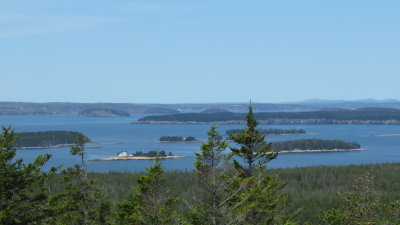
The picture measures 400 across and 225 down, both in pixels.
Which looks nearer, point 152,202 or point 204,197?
point 204,197

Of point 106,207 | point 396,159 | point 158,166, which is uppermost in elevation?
point 158,166

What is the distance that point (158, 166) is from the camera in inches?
809

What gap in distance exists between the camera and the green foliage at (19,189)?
1666 cm

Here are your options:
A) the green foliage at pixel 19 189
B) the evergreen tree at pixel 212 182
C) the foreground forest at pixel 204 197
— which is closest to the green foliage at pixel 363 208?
the foreground forest at pixel 204 197

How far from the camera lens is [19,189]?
56.7 feet

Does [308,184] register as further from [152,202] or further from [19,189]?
[19,189]

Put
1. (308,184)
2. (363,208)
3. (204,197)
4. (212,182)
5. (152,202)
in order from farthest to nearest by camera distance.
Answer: (308,184), (152,202), (363,208), (204,197), (212,182)

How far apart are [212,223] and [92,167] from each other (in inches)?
6201

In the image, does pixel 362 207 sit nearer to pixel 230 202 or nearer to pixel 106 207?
pixel 230 202

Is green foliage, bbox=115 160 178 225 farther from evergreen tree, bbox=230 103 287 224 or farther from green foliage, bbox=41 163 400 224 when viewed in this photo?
green foliage, bbox=41 163 400 224

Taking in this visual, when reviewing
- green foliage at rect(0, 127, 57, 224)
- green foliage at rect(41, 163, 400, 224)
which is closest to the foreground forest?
green foliage at rect(0, 127, 57, 224)

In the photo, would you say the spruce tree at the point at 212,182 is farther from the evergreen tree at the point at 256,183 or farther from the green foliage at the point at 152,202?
the green foliage at the point at 152,202

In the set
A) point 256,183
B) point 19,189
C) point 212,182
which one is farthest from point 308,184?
point 19,189

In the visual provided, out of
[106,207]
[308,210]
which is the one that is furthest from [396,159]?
[106,207]
